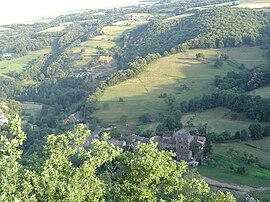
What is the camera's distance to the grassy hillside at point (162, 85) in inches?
2872

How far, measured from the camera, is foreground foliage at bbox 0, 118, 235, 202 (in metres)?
13.9

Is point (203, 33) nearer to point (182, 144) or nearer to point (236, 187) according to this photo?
point (182, 144)

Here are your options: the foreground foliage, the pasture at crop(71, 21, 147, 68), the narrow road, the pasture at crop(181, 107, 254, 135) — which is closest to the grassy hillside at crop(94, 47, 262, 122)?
the pasture at crop(181, 107, 254, 135)

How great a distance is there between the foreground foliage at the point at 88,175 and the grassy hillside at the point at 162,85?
2044 inches

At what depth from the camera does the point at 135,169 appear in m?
15.9

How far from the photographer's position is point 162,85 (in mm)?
82562

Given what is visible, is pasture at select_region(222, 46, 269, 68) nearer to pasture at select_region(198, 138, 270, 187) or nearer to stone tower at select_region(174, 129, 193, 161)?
pasture at select_region(198, 138, 270, 187)


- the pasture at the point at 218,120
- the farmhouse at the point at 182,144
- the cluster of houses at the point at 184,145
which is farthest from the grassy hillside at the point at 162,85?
the cluster of houses at the point at 184,145

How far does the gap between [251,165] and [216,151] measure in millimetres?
5477

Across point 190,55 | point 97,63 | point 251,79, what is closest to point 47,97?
point 97,63

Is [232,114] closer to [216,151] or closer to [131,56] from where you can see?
[216,151]

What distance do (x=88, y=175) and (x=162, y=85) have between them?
2680 inches

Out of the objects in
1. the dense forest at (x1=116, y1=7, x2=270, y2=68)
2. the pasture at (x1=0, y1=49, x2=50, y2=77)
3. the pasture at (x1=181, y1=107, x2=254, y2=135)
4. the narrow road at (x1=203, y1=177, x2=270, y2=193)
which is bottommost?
the pasture at (x1=0, y1=49, x2=50, y2=77)

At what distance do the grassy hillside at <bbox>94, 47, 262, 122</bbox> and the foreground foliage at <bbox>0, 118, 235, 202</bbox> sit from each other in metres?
51.9
